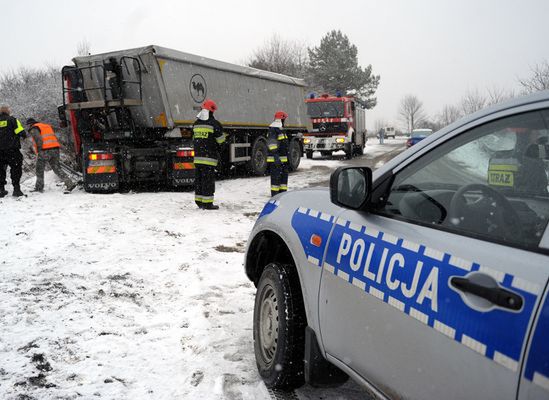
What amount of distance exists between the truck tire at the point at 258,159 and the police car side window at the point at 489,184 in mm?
11949

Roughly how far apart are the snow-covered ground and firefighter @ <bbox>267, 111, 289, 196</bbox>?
235 centimetres

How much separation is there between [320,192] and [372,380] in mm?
1090

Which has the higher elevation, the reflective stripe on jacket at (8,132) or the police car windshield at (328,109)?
the police car windshield at (328,109)

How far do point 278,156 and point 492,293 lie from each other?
8.09 meters

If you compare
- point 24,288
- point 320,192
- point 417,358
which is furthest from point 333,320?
point 24,288

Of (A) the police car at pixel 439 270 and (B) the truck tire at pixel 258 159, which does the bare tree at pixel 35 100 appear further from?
(A) the police car at pixel 439 270

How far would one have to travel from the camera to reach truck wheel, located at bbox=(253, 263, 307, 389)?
7.78 ft

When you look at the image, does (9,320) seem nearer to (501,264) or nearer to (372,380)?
(372,380)

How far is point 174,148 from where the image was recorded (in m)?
10.1

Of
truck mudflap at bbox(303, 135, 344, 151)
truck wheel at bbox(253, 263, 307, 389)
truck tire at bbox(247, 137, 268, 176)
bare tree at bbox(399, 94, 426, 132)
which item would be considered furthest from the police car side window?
bare tree at bbox(399, 94, 426, 132)

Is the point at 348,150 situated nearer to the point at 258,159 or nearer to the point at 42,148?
the point at 258,159

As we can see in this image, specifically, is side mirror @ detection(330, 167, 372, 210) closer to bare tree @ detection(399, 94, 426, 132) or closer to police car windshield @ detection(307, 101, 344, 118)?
police car windshield @ detection(307, 101, 344, 118)

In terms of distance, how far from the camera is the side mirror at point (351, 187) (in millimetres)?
1853

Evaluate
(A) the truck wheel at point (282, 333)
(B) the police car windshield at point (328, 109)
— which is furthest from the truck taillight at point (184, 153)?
(B) the police car windshield at point (328, 109)
